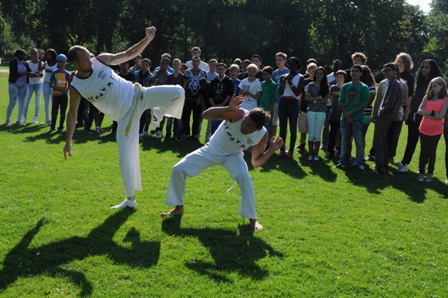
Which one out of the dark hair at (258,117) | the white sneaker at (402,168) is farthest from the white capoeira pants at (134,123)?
the white sneaker at (402,168)

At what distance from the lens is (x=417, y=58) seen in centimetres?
6184

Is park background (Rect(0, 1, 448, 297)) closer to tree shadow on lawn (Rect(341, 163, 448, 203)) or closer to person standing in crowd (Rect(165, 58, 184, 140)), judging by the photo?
tree shadow on lawn (Rect(341, 163, 448, 203))

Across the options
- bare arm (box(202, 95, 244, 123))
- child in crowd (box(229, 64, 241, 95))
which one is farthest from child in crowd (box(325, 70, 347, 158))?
bare arm (box(202, 95, 244, 123))

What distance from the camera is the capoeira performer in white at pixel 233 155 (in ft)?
18.9

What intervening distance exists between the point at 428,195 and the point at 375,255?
11.6 ft

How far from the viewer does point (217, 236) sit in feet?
18.8

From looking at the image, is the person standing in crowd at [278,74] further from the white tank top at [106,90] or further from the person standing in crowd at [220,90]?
the white tank top at [106,90]

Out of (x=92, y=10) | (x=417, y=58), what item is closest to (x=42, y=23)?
(x=92, y=10)

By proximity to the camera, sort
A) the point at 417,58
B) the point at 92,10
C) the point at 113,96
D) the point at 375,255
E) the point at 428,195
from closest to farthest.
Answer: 1. the point at 375,255
2. the point at 113,96
3. the point at 428,195
4. the point at 92,10
5. the point at 417,58

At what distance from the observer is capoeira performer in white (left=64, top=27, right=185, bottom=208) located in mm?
5945

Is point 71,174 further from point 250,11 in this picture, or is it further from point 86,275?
point 250,11

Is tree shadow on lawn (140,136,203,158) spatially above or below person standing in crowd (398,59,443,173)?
below

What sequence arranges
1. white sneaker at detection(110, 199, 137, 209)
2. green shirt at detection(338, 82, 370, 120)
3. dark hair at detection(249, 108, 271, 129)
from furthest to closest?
green shirt at detection(338, 82, 370, 120), white sneaker at detection(110, 199, 137, 209), dark hair at detection(249, 108, 271, 129)

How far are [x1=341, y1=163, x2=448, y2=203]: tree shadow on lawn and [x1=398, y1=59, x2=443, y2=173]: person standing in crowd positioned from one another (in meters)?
0.45
